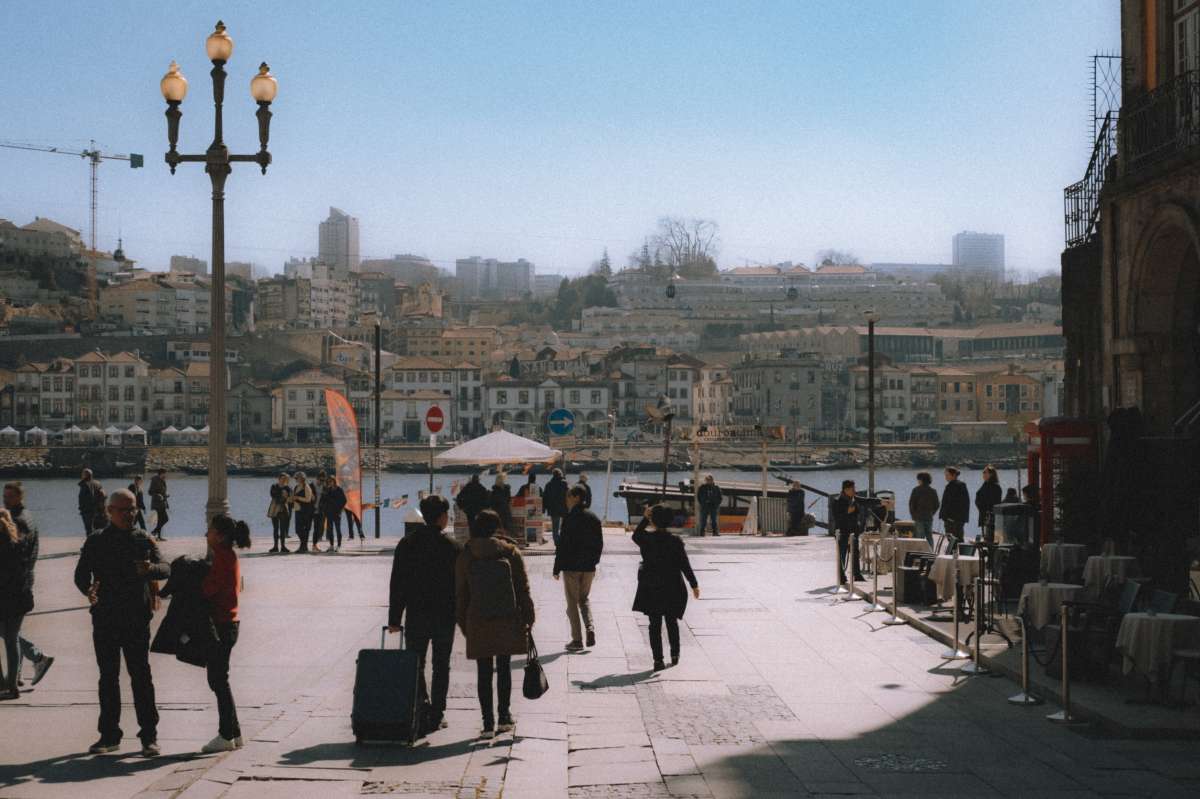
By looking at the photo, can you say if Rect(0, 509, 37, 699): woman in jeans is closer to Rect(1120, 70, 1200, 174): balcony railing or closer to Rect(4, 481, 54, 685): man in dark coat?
Rect(4, 481, 54, 685): man in dark coat

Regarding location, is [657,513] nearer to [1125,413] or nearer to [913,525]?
[1125,413]

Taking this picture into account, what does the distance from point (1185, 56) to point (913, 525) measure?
8619 millimetres

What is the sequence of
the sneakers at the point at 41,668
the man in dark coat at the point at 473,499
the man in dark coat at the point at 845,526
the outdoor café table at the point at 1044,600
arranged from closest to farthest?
the sneakers at the point at 41,668 → the outdoor café table at the point at 1044,600 → the man in dark coat at the point at 845,526 → the man in dark coat at the point at 473,499

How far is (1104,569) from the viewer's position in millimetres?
15461

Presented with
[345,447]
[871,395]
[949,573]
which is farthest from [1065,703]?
[871,395]

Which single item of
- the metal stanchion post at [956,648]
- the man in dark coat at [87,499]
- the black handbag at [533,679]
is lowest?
the metal stanchion post at [956,648]

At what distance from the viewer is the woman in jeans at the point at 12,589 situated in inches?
421

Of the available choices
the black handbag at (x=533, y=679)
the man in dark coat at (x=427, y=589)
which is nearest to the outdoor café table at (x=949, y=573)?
the black handbag at (x=533, y=679)

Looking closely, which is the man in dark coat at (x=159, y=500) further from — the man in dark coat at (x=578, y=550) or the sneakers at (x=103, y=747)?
the sneakers at (x=103, y=747)

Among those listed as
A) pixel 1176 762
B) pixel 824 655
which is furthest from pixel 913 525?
pixel 1176 762

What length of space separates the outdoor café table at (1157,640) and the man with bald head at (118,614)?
6760mm

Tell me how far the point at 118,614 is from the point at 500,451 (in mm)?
21020

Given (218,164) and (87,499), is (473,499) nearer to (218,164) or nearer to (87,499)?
(87,499)

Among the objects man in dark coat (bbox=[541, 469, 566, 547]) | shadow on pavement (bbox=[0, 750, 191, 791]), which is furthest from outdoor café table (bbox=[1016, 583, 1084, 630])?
man in dark coat (bbox=[541, 469, 566, 547])
